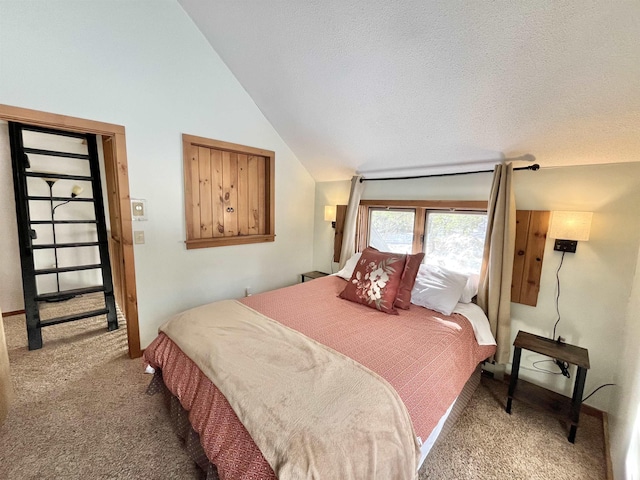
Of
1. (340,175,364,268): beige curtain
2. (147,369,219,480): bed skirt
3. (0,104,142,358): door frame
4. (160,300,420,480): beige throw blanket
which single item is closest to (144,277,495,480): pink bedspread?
(160,300,420,480): beige throw blanket

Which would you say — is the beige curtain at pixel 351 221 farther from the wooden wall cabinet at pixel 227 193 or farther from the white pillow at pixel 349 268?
the wooden wall cabinet at pixel 227 193

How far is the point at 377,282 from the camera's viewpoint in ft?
6.95

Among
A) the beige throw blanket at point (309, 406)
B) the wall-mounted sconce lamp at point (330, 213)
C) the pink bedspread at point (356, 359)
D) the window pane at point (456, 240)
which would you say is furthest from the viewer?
the wall-mounted sconce lamp at point (330, 213)

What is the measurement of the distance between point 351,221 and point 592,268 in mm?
2010

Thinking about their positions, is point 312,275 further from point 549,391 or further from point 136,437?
point 549,391

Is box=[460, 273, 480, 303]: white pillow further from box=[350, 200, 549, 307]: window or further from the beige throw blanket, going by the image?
the beige throw blanket

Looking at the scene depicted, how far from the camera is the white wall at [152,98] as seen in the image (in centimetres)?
176

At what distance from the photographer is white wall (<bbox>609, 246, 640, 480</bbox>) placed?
116 centimetres

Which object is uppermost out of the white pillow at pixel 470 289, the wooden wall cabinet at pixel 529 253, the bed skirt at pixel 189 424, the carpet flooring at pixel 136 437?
the wooden wall cabinet at pixel 529 253

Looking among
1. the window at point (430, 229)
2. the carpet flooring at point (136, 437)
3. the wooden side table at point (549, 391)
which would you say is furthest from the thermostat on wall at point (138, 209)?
the wooden side table at point (549, 391)

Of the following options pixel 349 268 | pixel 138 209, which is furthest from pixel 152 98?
pixel 349 268

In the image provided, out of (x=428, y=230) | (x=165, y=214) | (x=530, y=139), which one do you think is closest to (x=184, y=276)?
(x=165, y=214)

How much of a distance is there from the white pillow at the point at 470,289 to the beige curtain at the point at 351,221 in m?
1.31

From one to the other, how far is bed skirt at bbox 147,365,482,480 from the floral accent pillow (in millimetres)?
720
